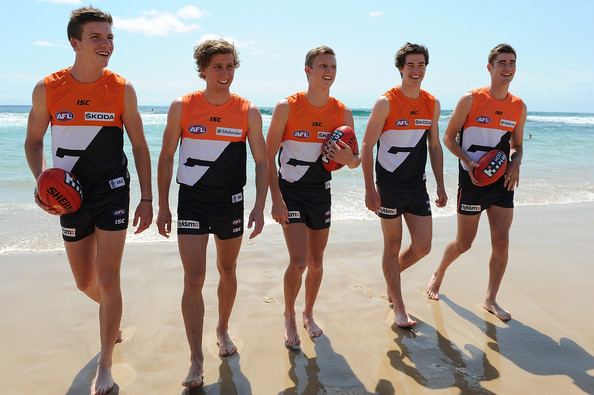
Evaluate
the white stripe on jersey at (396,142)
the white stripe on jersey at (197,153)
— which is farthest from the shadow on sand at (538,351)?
the white stripe on jersey at (197,153)

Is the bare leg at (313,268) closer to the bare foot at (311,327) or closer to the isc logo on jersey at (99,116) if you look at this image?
the bare foot at (311,327)

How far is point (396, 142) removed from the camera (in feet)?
14.8

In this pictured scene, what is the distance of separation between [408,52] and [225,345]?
3.01 m

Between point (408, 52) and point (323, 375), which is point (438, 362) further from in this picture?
point (408, 52)

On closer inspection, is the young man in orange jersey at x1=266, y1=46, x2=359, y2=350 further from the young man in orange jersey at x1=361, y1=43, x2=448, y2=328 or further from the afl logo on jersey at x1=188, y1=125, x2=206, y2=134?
the afl logo on jersey at x1=188, y1=125, x2=206, y2=134

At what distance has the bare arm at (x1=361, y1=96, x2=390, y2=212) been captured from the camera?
14.0 ft

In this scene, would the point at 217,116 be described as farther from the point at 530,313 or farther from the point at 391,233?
the point at 530,313

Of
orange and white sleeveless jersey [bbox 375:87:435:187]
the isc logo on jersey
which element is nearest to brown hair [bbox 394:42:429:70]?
→ orange and white sleeveless jersey [bbox 375:87:435:187]

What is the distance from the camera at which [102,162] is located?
3.45 m

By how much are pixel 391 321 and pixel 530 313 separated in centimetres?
144

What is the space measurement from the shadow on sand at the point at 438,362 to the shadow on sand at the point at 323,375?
28 centimetres

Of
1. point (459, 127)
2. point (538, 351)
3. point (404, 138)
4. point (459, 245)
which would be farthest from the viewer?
point (459, 245)

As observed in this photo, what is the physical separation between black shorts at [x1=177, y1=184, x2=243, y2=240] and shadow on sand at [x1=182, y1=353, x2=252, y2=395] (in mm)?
1006

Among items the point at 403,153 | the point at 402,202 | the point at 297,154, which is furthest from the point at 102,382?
the point at 403,153
